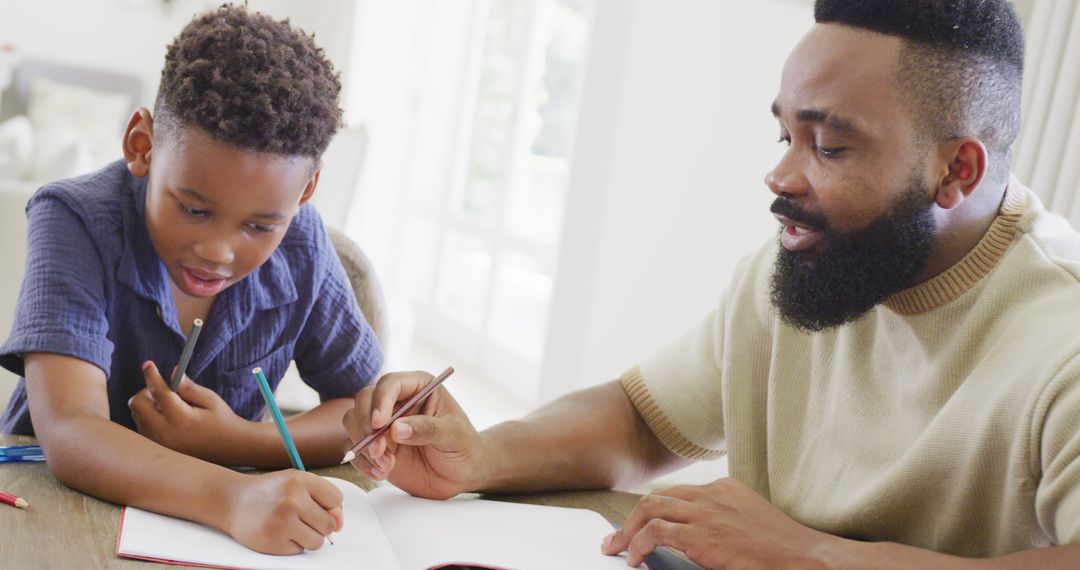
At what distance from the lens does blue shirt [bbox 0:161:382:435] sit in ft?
3.62

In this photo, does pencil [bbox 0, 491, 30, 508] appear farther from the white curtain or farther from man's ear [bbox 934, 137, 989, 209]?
the white curtain

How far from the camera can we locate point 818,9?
119 cm

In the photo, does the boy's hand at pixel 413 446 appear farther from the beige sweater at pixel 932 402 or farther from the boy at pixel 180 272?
the beige sweater at pixel 932 402

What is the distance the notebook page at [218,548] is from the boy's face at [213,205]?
1.03 feet

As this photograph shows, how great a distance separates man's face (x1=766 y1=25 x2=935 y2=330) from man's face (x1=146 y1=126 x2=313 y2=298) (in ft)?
1.79

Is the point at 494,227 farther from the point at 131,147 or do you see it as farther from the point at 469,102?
the point at 131,147

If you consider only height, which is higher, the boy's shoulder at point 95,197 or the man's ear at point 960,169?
the man's ear at point 960,169

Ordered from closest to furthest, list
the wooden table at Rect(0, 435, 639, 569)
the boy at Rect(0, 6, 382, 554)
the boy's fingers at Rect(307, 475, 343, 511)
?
the wooden table at Rect(0, 435, 639, 569) < the boy's fingers at Rect(307, 475, 343, 511) < the boy at Rect(0, 6, 382, 554)

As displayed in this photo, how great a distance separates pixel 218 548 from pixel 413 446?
0.31 metres

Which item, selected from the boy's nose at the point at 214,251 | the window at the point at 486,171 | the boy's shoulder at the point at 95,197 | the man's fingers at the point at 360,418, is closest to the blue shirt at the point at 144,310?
the boy's shoulder at the point at 95,197

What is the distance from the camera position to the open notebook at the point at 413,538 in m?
0.87

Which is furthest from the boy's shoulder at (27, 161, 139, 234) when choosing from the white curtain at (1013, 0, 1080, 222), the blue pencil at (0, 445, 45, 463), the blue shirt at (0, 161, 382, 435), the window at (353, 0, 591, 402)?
the window at (353, 0, 591, 402)

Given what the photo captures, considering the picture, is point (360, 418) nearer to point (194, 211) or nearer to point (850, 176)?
point (194, 211)

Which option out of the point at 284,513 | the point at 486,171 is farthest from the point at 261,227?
the point at 486,171
